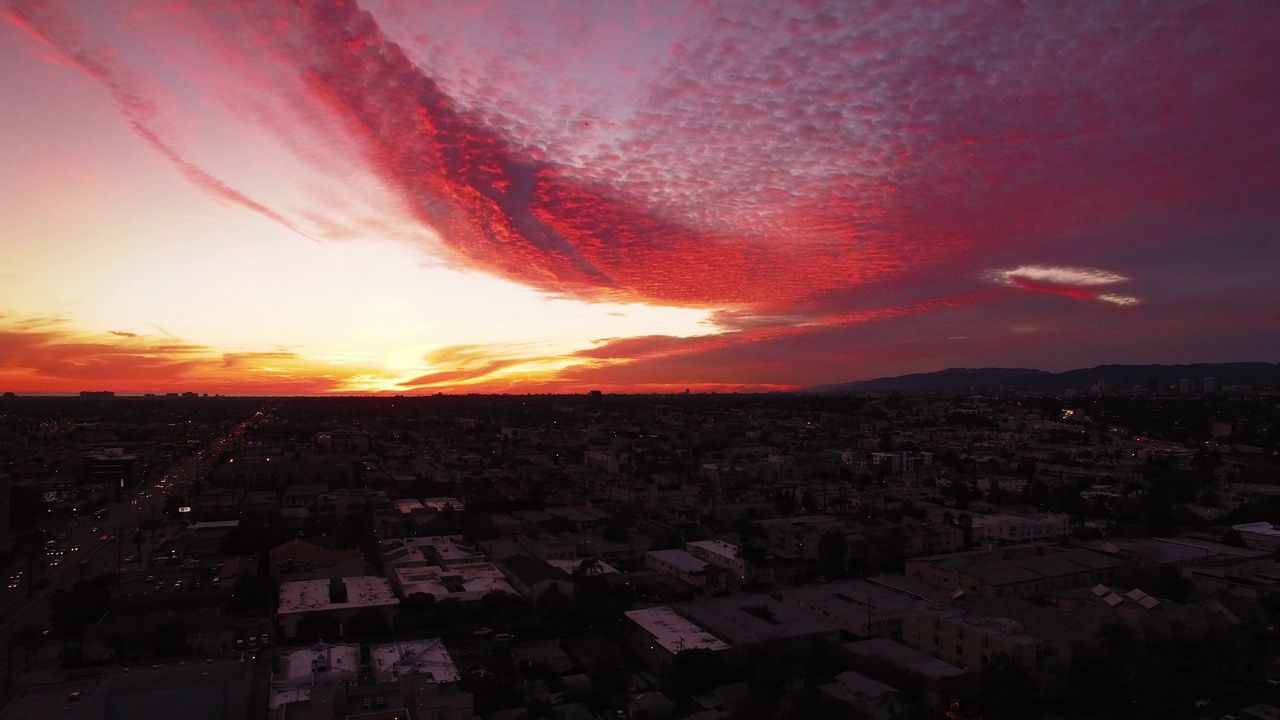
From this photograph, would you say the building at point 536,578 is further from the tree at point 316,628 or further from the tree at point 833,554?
the tree at point 833,554

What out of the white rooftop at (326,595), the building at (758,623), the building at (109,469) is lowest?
the building at (758,623)

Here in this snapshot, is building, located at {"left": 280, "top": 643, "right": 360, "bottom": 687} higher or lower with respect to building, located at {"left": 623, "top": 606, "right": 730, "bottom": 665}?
higher

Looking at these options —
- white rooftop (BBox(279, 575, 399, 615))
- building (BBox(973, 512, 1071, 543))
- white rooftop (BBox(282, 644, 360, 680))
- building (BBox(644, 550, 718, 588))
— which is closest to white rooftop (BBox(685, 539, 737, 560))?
building (BBox(644, 550, 718, 588))

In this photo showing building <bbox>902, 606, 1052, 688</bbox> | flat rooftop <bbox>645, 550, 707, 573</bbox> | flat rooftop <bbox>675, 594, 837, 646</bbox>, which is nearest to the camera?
building <bbox>902, 606, 1052, 688</bbox>

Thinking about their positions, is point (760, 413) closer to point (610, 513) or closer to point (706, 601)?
point (610, 513)

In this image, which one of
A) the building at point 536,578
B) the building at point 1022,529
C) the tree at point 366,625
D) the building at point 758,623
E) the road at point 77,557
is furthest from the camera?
the building at point 1022,529

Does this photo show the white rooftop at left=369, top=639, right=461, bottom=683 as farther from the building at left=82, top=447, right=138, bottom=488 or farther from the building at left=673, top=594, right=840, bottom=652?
the building at left=82, top=447, right=138, bottom=488

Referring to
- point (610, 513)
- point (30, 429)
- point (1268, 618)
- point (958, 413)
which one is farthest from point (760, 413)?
point (1268, 618)

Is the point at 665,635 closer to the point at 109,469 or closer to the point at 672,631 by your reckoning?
the point at 672,631

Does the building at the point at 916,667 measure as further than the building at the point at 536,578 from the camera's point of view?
No

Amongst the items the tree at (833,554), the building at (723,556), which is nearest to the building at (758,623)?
the building at (723,556)

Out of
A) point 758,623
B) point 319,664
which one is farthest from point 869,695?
point 319,664
